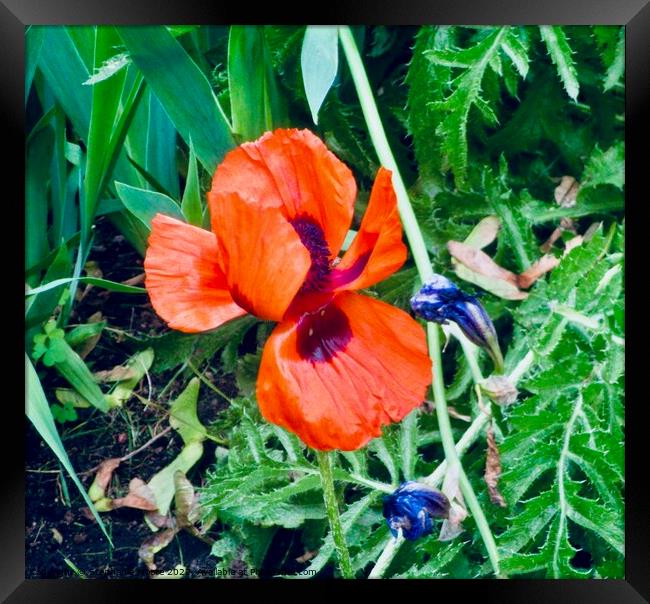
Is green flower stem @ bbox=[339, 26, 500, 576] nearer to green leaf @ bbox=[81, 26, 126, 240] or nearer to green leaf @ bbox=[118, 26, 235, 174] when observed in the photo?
green leaf @ bbox=[118, 26, 235, 174]

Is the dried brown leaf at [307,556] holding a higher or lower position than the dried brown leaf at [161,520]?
lower

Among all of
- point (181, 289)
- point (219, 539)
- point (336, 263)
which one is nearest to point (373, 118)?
point (336, 263)

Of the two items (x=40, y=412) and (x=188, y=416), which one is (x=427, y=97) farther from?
(x=40, y=412)

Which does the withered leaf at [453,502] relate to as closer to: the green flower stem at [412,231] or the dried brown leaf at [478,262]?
the green flower stem at [412,231]

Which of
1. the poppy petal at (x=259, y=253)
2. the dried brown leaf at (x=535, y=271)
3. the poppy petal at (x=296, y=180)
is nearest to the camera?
the poppy petal at (x=259, y=253)

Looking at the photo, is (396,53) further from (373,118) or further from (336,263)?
(336,263)

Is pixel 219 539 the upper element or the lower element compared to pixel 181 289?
lower

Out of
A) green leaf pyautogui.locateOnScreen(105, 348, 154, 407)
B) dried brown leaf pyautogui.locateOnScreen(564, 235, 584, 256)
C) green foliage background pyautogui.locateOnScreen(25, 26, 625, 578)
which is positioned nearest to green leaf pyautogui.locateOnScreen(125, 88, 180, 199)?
green foliage background pyautogui.locateOnScreen(25, 26, 625, 578)
